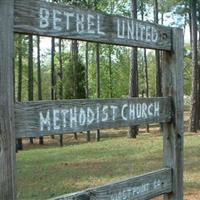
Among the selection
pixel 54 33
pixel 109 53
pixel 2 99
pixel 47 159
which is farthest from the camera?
pixel 109 53

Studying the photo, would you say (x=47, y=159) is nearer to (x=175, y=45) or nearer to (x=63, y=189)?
(x=63, y=189)

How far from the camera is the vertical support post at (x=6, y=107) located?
312cm

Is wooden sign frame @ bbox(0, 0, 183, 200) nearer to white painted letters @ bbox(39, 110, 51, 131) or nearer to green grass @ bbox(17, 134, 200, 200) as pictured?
white painted letters @ bbox(39, 110, 51, 131)

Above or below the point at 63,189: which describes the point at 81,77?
above

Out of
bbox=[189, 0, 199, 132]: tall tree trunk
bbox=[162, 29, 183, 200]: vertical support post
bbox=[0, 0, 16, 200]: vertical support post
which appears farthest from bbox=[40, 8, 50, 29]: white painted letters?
bbox=[189, 0, 199, 132]: tall tree trunk

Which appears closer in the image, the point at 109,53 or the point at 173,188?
the point at 173,188

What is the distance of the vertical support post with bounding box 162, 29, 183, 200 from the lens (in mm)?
4891

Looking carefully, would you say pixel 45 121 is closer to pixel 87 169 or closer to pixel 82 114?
pixel 82 114

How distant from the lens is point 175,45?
490cm

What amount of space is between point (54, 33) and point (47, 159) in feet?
45.7

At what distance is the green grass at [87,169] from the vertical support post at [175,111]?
493 cm

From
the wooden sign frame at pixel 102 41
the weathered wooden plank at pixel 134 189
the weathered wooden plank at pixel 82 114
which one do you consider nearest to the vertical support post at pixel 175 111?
the wooden sign frame at pixel 102 41

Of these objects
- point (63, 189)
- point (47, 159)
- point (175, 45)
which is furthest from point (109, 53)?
point (175, 45)

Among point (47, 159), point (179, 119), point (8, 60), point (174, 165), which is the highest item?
point (8, 60)
